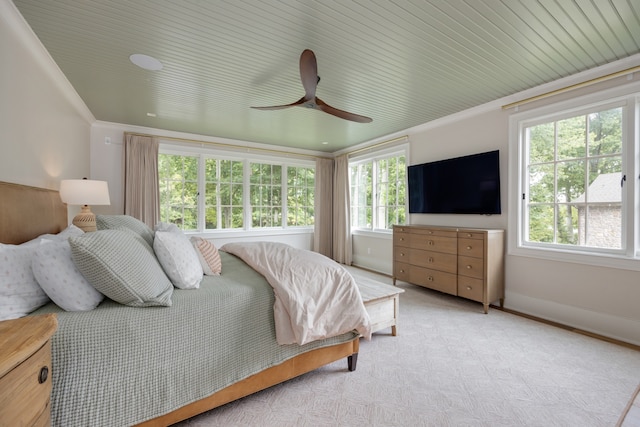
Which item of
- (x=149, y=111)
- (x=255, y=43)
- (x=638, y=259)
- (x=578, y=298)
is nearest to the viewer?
(x=255, y=43)

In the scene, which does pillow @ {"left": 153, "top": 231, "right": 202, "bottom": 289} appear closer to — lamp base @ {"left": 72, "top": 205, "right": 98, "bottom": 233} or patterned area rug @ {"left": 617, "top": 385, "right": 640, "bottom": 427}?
lamp base @ {"left": 72, "top": 205, "right": 98, "bottom": 233}

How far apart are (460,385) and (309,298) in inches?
45.7

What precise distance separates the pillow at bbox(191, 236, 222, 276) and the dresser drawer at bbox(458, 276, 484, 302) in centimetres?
270

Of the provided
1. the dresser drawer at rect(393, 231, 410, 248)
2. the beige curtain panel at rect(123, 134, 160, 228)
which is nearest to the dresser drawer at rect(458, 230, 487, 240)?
the dresser drawer at rect(393, 231, 410, 248)

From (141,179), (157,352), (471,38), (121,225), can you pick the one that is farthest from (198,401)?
(141,179)

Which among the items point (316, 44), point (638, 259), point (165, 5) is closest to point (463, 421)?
point (638, 259)

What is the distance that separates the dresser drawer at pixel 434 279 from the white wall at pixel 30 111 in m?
4.04

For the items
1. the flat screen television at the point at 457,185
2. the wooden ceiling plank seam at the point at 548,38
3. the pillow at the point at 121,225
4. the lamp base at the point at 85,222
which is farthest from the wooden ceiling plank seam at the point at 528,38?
the lamp base at the point at 85,222

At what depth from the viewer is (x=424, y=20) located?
1918 millimetres

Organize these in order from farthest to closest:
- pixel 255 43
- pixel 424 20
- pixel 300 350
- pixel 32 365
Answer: pixel 255 43, pixel 424 20, pixel 300 350, pixel 32 365

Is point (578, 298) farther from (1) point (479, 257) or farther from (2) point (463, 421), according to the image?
(2) point (463, 421)

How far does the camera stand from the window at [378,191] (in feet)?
15.7

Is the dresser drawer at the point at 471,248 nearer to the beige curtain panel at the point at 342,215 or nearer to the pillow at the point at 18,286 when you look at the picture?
the beige curtain panel at the point at 342,215

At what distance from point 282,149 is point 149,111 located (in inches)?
94.5
